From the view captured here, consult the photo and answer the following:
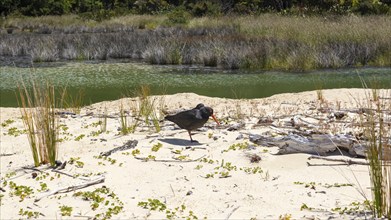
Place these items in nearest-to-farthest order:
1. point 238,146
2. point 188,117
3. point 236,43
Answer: point 238,146, point 188,117, point 236,43

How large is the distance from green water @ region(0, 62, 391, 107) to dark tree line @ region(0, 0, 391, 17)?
15903mm

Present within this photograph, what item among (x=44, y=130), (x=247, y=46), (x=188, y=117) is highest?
(x=44, y=130)

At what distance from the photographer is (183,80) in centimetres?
1541

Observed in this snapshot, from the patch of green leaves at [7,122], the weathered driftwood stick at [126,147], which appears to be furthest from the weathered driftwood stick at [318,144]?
the patch of green leaves at [7,122]

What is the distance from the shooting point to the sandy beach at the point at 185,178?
4.57 meters

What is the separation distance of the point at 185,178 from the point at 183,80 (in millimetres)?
10169

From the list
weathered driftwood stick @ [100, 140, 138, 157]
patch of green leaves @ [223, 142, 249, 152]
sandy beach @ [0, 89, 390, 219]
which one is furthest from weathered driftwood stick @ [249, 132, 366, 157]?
weathered driftwood stick @ [100, 140, 138, 157]

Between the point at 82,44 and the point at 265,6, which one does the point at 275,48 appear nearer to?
the point at 82,44

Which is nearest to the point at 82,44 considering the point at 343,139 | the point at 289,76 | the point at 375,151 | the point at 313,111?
the point at 289,76

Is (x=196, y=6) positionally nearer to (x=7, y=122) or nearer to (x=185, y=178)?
(x=7, y=122)

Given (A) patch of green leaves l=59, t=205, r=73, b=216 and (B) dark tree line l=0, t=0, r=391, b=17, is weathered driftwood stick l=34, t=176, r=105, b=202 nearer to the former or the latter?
(A) patch of green leaves l=59, t=205, r=73, b=216

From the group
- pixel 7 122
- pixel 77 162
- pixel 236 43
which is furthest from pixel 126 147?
pixel 236 43

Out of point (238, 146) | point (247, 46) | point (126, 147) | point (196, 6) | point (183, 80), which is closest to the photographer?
point (238, 146)

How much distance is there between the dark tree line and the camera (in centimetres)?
3244
